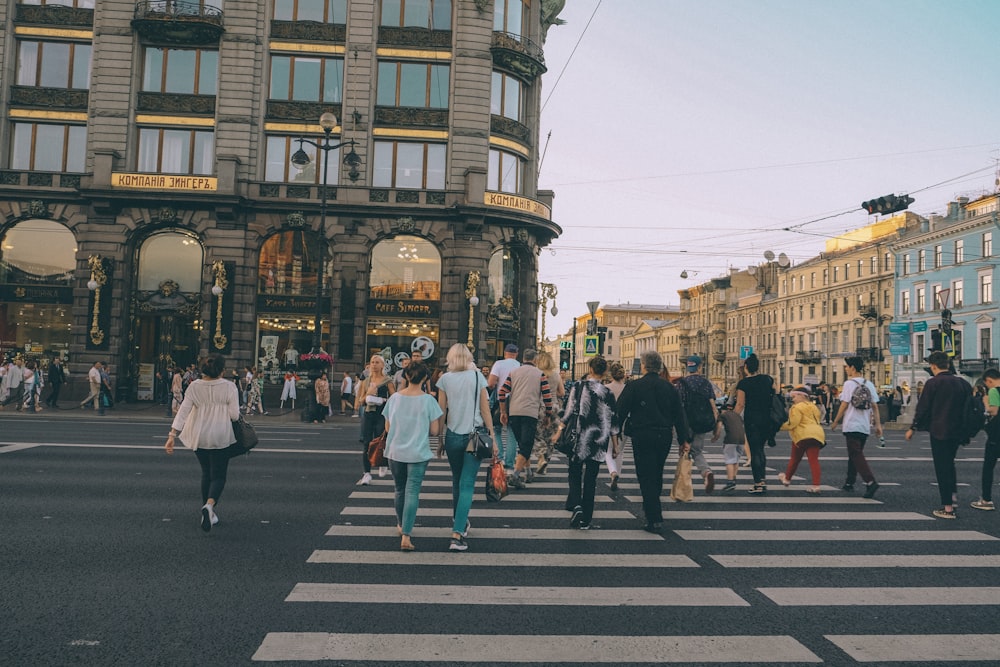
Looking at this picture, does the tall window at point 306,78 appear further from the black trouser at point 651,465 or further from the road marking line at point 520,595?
the road marking line at point 520,595

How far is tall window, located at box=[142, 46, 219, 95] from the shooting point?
32.6 meters

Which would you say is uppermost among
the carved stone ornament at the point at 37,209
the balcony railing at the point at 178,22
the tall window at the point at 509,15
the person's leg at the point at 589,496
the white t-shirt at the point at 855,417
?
the tall window at the point at 509,15

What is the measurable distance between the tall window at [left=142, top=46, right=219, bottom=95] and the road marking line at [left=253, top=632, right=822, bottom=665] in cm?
3204

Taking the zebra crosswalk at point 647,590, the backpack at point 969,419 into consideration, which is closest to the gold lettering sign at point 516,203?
the zebra crosswalk at point 647,590

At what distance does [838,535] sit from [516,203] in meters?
26.5

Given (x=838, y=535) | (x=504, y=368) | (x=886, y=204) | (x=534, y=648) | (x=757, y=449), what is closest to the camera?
(x=534, y=648)

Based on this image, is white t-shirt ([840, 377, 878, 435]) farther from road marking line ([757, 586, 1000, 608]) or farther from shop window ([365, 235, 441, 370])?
shop window ([365, 235, 441, 370])

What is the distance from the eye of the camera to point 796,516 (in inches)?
374

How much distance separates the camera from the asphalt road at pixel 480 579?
4738 mm

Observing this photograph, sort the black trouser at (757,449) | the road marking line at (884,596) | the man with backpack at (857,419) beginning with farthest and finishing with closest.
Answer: the black trouser at (757,449) < the man with backpack at (857,419) < the road marking line at (884,596)

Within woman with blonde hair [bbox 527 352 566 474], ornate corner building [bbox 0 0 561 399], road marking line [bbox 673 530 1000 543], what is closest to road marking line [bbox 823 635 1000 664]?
road marking line [bbox 673 530 1000 543]

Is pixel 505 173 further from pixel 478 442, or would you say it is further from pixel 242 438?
pixel 478 442

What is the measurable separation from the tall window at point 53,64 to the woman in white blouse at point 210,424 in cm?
2996

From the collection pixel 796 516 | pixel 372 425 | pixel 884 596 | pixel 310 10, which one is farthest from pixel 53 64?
pixel 884 596
